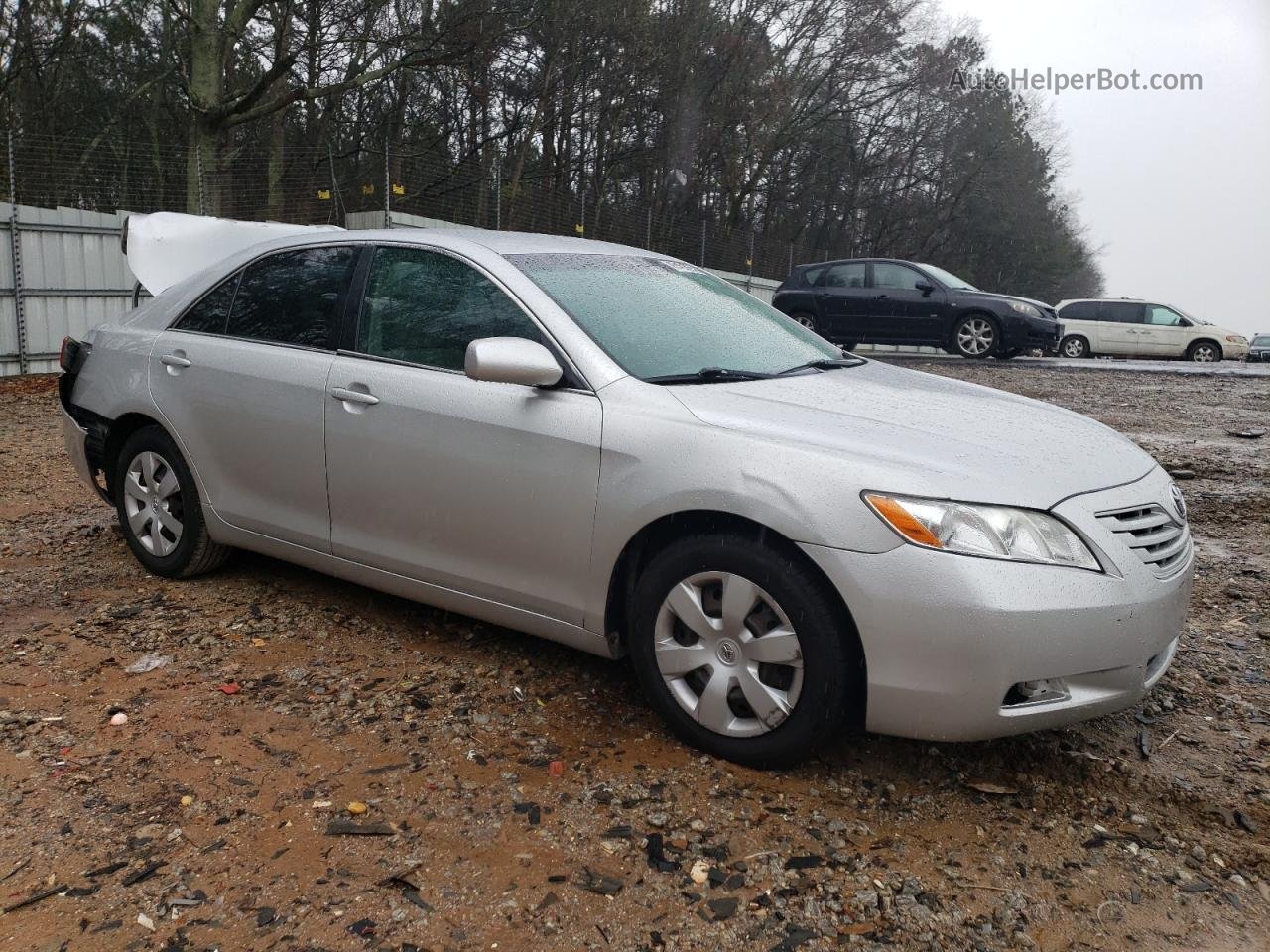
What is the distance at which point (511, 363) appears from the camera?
327 cm

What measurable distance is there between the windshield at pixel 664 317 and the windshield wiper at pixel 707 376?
0.06 feet

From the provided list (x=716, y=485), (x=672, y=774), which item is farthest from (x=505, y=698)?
(x=716, y=485)

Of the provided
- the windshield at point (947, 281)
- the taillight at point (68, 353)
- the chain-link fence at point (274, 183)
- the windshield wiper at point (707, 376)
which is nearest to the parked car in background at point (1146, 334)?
the windshield at point (947, 281)

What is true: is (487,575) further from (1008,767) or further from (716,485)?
(1008,767)

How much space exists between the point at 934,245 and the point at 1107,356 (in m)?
20.9

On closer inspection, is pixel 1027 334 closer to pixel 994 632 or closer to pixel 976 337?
pixel 976 337

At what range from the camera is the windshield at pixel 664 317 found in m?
3.51

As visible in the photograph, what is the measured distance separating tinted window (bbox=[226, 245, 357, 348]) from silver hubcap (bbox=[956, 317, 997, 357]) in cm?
1456

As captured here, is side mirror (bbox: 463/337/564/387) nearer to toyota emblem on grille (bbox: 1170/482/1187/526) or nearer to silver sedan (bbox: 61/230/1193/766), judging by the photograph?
silver sedan (bbox: 61/230/1193/766)

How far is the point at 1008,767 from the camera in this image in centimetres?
314

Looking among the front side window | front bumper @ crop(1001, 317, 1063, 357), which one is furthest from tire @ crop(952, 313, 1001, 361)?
the front side window

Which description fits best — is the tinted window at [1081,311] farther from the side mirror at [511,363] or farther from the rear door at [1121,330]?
the side mirror at [511,363]

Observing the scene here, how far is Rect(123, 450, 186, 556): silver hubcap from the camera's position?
4.56m

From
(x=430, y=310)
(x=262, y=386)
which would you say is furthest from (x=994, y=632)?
(x=262, y=386)
